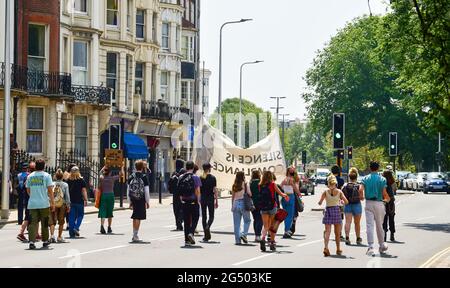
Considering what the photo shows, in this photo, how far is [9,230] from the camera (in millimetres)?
29984

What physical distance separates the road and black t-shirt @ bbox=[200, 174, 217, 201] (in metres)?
1.04

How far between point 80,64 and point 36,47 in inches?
203

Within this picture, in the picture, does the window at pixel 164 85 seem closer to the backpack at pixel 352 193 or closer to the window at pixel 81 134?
the window at pixel 81 134

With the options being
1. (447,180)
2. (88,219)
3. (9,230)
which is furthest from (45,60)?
(447,180)

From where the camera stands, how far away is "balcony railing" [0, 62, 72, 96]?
44125 mm

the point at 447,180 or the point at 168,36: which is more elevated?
the point at 168,36

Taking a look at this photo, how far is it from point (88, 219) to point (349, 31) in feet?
206

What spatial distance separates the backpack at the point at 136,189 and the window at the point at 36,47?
23.4 metres

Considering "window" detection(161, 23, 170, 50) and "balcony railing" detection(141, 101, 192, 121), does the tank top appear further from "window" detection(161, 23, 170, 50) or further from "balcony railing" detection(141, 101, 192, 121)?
"window" detection(161, 23, 170, 50)

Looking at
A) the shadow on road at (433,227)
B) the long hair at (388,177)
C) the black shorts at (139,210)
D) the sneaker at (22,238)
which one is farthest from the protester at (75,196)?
the shadow on road at (433,227)

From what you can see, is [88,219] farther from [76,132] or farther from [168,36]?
[168,36]

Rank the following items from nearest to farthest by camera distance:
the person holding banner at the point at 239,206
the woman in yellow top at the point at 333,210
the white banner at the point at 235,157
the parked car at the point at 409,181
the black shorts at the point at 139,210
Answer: the woman in yellow top at the point at 333,210 < the black shorts at the point at 139,210 < the person holding banner at the point at 239,206 < the white banner at the point at 235,157 < the parked car at the point at 409,181

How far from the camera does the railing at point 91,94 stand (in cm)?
5148

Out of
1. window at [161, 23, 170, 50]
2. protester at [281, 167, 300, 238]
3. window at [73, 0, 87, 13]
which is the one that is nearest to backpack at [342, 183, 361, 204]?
protester at [281, 167, 300, 238]
